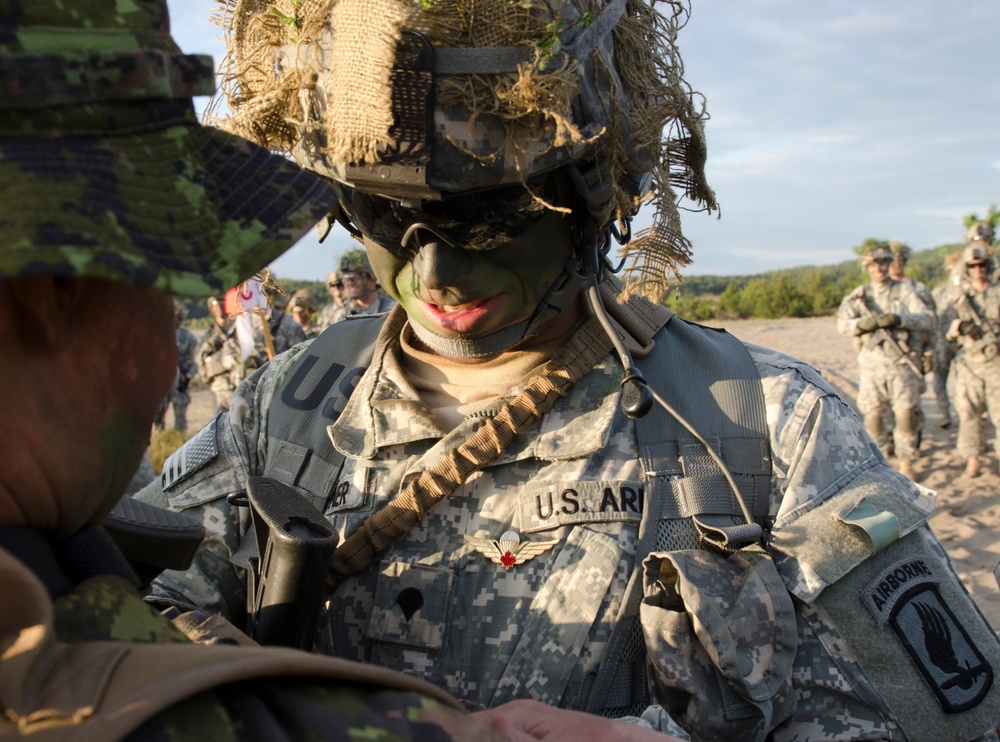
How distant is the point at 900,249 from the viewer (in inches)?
447

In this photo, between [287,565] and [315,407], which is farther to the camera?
[315,407]

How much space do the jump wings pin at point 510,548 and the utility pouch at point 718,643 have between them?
260 millimetres

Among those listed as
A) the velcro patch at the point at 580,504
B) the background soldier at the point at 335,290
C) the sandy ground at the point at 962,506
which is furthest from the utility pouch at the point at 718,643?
the background soldier at the point at 335,290

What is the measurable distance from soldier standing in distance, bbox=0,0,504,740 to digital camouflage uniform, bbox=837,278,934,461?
9.91 m

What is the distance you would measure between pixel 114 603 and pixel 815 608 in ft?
4.87

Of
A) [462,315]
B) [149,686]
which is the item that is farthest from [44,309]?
[462,315]

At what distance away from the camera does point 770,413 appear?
2.16 m

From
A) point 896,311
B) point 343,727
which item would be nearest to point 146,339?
point 343,727

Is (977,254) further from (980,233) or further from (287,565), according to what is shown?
(287,565)

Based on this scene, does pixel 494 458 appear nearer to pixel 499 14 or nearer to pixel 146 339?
pixel 499 14

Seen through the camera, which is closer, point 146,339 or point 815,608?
point 146,339

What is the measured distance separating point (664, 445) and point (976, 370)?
887 cm

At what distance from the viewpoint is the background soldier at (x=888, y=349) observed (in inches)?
389

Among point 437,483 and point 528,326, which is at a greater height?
point 528,326
